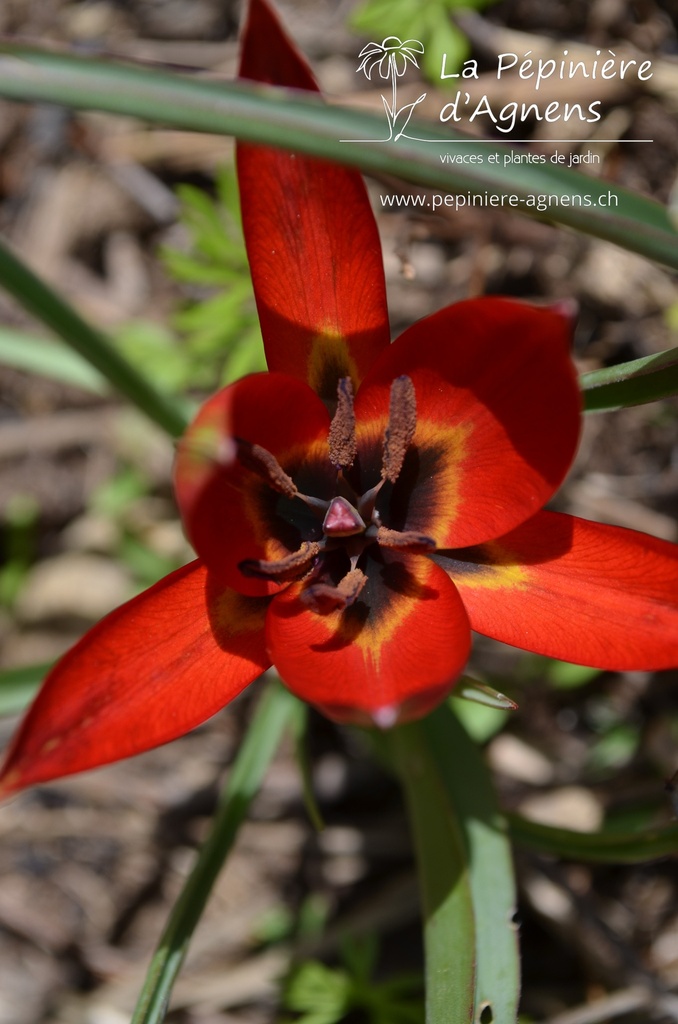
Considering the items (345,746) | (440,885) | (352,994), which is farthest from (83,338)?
(352,994)

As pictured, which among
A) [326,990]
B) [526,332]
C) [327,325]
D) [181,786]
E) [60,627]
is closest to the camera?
[526,332]

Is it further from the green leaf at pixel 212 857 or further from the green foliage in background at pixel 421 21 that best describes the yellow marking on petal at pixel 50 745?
the green foliage in background at pixel 421 21

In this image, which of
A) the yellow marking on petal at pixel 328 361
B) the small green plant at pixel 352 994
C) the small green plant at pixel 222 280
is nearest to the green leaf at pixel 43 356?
the small green plant at pixel 222 280

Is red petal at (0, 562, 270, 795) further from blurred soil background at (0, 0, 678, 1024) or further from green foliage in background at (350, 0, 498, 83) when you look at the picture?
green foliage in background at (350, 0, 498, 83)

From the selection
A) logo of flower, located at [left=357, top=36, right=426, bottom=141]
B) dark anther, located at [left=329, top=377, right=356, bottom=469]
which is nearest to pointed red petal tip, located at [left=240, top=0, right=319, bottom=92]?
dark anther, located at [left=329, top=377, right=356, bottom=469]

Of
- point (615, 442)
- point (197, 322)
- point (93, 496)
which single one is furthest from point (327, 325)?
point (93, 496)

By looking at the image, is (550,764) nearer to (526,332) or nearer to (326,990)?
(326,990)
